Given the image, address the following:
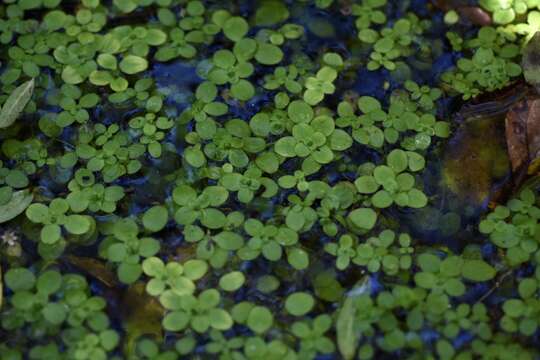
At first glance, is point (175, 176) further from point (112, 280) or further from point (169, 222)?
point (112, 280)

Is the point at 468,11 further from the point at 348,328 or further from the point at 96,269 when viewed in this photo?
the point at 96,269

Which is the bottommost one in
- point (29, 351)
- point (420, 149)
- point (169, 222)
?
point (29, 351)

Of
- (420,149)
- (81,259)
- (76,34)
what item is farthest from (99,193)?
(420,149)

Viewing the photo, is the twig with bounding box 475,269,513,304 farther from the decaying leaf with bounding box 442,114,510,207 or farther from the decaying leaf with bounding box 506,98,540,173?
the decaying leaf with bounding box 506,98,540,173

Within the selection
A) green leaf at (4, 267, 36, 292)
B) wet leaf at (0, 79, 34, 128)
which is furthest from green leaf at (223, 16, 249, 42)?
green leaf at (4, 267, 36, 292)

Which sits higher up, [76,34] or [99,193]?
[76,34]

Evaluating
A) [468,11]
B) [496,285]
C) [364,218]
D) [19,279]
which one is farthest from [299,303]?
[468,11]
